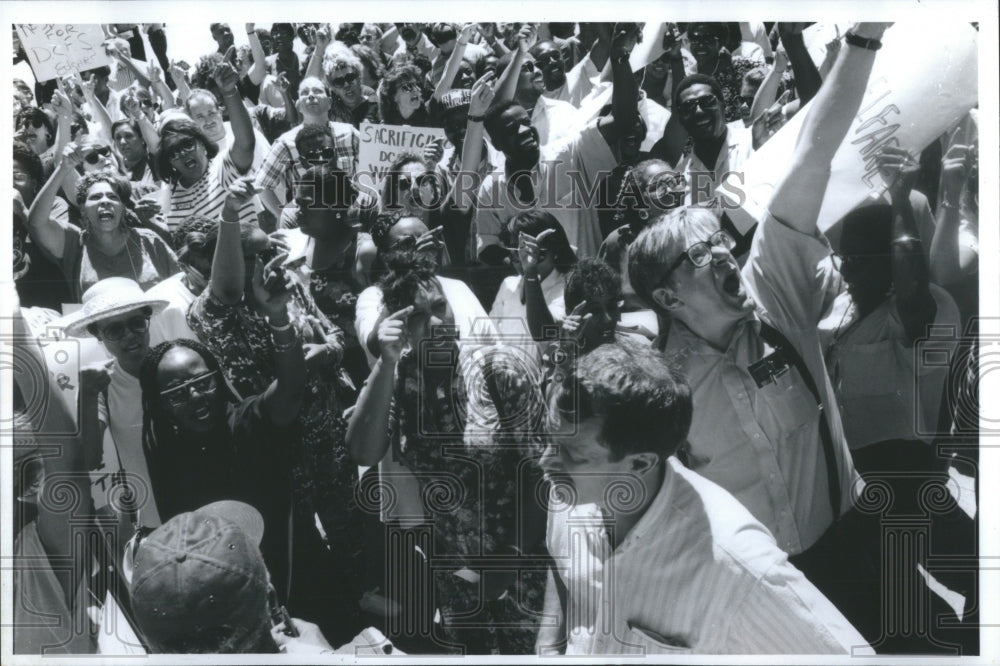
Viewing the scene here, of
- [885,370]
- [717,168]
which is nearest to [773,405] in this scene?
[885,370]

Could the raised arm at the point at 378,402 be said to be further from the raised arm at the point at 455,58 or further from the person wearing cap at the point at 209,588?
the raised arm at the point at 455,58

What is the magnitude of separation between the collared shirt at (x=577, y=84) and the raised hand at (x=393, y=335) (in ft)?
3.24

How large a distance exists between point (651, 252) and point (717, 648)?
4.88 ft

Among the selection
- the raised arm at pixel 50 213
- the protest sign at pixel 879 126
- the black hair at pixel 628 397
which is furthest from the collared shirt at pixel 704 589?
the raised arm at pixel 50 213

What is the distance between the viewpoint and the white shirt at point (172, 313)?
13.0 ft

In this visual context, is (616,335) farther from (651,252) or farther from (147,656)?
(147,656)

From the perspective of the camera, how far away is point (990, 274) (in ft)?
13.0

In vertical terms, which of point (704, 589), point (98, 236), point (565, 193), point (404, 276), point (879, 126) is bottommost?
point (704, 589)

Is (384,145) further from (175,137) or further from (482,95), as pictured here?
(175,137)

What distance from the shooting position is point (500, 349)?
3.90 meters

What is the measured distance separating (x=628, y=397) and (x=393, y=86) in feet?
4.85

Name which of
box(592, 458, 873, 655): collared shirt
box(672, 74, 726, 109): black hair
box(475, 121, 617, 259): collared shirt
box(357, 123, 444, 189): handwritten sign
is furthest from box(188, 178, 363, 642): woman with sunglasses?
box(672, 74, 726, 109): black hair

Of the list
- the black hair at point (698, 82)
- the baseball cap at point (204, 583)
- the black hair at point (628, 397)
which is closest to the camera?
the baseball cap at point (204, 583)

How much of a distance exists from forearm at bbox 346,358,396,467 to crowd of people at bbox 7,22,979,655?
13 millimetres
